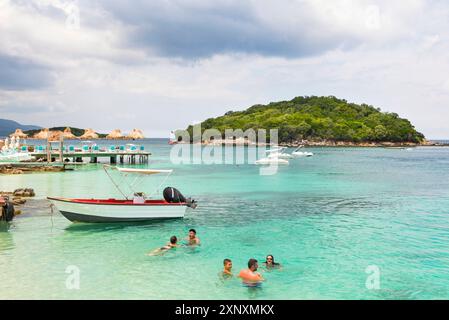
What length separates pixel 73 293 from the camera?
539 inches

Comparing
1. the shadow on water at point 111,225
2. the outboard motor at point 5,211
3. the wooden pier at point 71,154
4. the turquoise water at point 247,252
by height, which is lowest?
the turquoise water at point 247,252

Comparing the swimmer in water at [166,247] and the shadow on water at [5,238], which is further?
the shadow on water at [5,238]

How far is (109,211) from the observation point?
22812 mm

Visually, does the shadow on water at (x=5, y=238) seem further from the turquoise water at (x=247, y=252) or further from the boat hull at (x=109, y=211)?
the boat hull at (x=109, y=211)

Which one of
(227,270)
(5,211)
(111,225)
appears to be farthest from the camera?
(5,211)

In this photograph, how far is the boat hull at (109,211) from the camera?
22469mm

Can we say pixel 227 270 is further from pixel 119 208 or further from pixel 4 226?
pixel 4 226

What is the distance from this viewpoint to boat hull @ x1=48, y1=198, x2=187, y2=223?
22.5 meters

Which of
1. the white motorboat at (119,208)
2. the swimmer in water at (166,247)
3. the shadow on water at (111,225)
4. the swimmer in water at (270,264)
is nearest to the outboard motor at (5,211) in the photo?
the white motorboat at (119,208)

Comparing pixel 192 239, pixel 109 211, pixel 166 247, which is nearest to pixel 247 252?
pixel 192 239

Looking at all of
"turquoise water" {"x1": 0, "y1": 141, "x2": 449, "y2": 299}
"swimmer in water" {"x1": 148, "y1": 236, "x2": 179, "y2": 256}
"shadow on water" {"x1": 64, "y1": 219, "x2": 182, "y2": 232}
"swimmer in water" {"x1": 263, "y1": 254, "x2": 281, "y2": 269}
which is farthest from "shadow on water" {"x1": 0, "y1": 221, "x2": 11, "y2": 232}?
"swimmer in water" {"x1": 263, "y1": 254, "x2": 281, "y2": 269}
